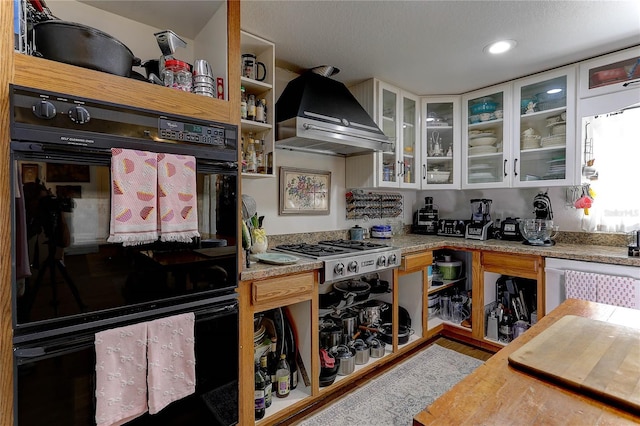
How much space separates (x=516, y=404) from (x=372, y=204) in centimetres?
240

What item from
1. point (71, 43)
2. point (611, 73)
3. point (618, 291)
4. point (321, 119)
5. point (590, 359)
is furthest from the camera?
point (611, 73)

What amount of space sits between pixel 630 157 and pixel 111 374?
139 inches

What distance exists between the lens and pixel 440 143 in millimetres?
3139

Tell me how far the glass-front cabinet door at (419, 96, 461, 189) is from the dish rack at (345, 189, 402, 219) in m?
0.35

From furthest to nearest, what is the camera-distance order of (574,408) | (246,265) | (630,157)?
1. (630,157)
2. (246,265)
3. (574,408)

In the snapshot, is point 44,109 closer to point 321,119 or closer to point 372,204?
point 321,119

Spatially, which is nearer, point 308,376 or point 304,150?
point 308,376

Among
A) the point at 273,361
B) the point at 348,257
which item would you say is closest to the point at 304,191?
the point at 348,257

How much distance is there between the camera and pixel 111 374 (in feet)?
3.65

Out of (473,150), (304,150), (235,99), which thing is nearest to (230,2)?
(235,99)

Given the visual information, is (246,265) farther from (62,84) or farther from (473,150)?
(473,150)

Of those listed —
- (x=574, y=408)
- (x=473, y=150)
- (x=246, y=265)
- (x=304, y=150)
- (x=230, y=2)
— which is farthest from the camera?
(x=473, y=150)

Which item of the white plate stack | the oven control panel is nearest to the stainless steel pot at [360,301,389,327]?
the oven control panel

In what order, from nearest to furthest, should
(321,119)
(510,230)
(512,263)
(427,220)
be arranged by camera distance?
(321,119) < (512,263) < (510,230) < (427,220)
